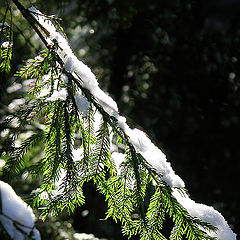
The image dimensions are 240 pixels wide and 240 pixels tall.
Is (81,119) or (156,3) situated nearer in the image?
(81,119)

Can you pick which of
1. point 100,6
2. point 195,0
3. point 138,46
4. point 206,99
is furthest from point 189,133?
point 100,6

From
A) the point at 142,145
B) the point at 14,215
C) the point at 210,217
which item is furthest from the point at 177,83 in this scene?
the point at 14,215

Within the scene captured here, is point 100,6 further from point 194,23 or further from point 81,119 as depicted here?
point 81,119

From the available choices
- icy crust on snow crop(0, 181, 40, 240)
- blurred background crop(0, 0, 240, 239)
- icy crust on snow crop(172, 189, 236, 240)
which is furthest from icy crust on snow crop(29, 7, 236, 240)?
blurred background crop(0, 0, 240, 239)

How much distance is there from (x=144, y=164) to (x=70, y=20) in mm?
3354

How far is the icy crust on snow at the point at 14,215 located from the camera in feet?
2.79

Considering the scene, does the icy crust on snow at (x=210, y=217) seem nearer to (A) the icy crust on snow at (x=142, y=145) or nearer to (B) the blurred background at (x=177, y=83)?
(A) the icy crust on snow at (x=142, y=145)

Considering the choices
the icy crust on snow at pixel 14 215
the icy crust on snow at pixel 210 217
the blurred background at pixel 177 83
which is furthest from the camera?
the blurred background at pixel 177 83

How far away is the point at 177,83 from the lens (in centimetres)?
407

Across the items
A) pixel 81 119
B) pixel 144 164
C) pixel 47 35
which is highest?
pixel 47 35

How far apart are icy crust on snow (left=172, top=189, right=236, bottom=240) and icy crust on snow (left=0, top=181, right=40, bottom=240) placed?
612mm

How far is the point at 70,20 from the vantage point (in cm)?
398

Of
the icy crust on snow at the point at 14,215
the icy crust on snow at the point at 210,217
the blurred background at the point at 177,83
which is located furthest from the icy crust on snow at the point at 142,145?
the blurred background at the point at 177,83

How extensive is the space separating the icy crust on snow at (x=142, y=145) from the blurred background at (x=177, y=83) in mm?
2232
